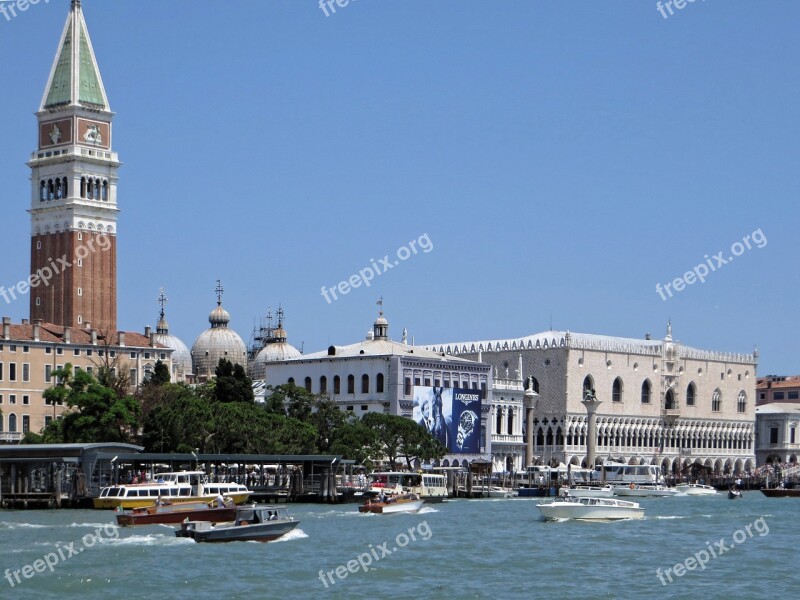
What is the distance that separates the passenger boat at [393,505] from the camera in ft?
228

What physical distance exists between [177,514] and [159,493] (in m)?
9.46

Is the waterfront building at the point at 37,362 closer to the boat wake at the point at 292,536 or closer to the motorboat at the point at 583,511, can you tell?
the motorboat at the point at 583,511

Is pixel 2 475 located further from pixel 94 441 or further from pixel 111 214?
pixel 111 214

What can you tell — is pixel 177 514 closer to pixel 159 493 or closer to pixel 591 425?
pixel 159 493

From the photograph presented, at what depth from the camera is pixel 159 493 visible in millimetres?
67000

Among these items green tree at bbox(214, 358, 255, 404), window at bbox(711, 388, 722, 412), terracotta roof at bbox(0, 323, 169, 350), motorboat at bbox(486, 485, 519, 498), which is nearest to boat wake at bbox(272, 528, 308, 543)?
green tree at bbox(214, 358, 255, 404)

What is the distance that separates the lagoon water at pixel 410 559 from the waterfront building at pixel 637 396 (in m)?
54.8

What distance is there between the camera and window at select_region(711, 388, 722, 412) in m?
136

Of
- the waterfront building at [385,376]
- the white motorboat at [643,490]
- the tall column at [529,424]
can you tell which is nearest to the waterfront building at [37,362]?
the waterfront building at [385,376]

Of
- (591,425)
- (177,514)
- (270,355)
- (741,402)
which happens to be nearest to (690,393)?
(741,402)

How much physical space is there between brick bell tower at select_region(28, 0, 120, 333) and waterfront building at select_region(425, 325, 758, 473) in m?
25.7

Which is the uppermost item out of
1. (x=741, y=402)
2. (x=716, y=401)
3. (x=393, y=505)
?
(x=716, y=401)

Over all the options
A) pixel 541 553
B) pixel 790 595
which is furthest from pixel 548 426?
pixel 790 595

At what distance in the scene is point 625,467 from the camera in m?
107
